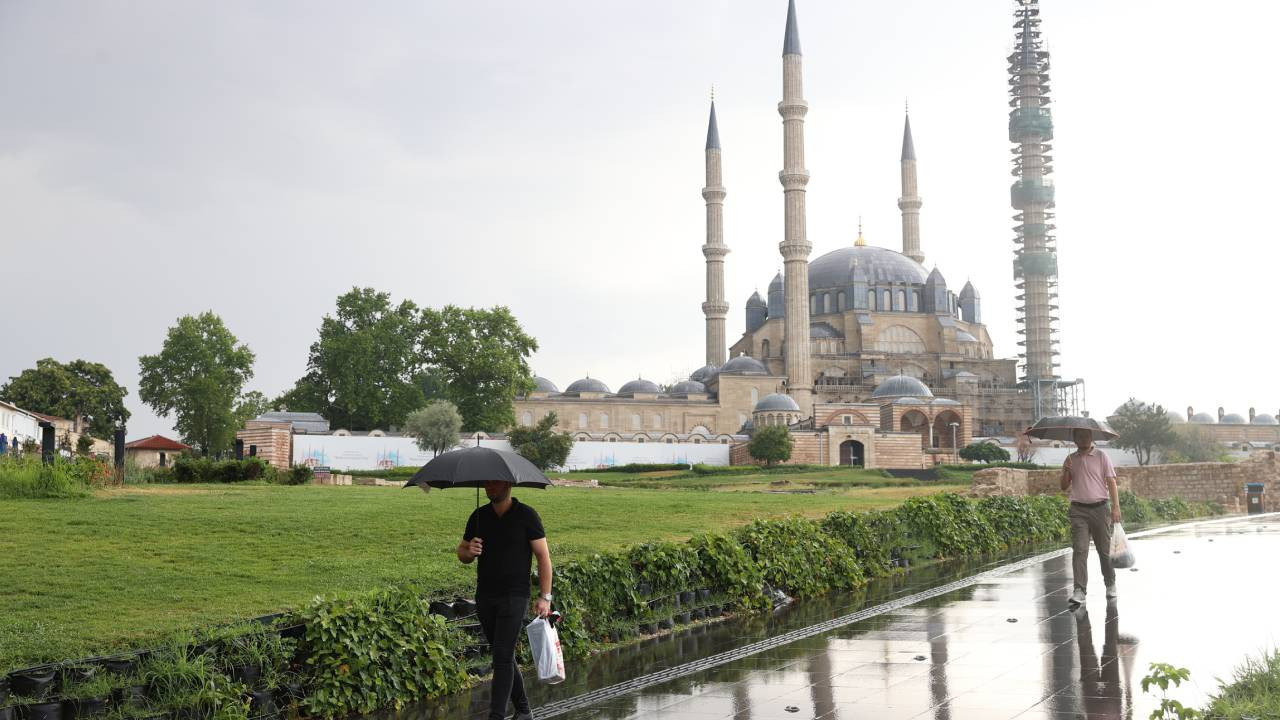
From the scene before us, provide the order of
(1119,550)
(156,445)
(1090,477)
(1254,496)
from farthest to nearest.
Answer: (156,445) → (1254,496) → (1090,477) → (1119,550)

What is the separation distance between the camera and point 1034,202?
2495 inches

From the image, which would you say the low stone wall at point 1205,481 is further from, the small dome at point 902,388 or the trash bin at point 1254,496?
the small dome at point 902,388

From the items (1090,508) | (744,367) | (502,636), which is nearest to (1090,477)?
(1090,508)

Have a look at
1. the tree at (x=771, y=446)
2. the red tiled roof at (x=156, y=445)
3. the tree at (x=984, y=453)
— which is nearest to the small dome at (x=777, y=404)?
the tree at (x=771, y=446)

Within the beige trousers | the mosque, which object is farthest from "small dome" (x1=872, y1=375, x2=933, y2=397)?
the beige trousers

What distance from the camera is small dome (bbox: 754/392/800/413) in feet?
190

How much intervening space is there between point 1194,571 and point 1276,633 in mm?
4019

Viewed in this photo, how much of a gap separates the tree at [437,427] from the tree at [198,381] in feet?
32.4

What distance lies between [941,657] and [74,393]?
5690 cm

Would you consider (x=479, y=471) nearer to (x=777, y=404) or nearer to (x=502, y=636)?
(x=502, y=636)

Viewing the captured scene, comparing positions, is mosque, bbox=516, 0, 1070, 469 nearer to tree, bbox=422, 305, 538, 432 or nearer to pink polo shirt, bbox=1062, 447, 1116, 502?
tree, bbox=422, 305, 538, 432

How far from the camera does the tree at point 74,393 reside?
180 feet

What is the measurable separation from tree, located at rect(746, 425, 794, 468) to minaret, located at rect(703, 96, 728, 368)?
17594 mm

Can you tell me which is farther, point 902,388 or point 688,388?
point 688,388
